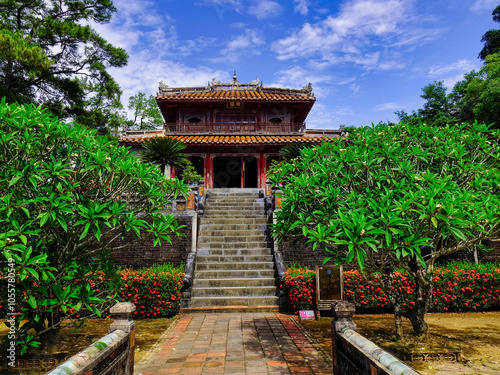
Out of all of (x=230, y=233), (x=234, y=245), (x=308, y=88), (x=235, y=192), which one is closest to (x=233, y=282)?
(x=234, y=245)

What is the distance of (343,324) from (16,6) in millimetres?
20876

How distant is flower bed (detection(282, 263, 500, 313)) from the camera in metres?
7.79

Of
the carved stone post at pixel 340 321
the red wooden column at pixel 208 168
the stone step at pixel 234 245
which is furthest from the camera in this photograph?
the red wooden column at pixel 208 168

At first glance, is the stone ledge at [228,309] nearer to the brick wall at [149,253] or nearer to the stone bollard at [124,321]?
the brick wall at [149,253]

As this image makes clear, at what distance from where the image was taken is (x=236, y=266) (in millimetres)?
9500

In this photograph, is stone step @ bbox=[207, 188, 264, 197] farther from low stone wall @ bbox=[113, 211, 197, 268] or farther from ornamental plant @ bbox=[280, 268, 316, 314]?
ornamental plant @ bbox=[280, 268, 316, 314]

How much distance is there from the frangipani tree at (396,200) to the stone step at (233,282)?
3.86 meters

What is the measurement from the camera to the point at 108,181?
15.8ft

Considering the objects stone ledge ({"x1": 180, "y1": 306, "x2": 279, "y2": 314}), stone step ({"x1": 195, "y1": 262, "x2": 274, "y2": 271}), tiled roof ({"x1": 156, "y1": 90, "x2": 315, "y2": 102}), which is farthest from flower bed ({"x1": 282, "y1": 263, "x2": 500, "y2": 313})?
tiled roof ({"x1": 156, "y1": 90, "x2": 315, "y2": 102})

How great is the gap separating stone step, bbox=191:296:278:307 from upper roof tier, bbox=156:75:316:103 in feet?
Result: 42.1

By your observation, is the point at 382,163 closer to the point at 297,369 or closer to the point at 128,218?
the point at 297,369

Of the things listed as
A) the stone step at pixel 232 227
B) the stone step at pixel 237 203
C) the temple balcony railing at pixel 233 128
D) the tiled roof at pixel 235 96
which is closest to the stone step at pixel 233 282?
the stone step at pixel 232 227

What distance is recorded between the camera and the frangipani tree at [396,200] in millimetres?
3426

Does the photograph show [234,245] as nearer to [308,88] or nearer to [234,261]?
[234,261]
